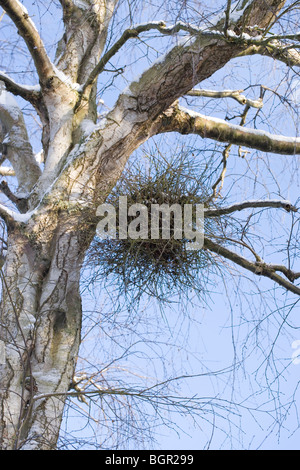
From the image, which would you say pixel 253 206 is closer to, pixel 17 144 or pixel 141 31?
pixel 141 31

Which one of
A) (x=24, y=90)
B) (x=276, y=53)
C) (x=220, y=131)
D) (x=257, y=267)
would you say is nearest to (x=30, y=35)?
(x=24, y=90)

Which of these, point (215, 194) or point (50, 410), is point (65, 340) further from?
point (215, 194)

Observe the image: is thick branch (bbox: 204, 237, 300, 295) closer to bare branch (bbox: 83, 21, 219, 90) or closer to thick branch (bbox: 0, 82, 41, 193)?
bare branch (bbox: 83, 21, 219, 90)

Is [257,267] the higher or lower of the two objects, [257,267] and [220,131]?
the lower

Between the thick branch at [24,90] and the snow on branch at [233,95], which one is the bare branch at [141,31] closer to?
the thick branch at [24,90]

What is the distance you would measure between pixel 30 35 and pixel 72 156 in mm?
622

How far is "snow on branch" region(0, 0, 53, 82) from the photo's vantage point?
8.82 ft

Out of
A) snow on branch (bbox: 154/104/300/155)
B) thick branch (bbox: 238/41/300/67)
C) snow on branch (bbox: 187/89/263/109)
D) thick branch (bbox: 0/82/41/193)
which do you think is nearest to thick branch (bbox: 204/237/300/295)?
snow on branch (bbox: 154/104/300/155)

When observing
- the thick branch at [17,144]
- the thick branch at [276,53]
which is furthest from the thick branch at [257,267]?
the thick branch at [17,144]

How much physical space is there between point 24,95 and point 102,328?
4.32 feet

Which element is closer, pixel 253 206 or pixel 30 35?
pixel 253 206

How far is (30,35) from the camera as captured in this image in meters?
2.77

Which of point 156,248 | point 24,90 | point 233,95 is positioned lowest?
point 156,248
